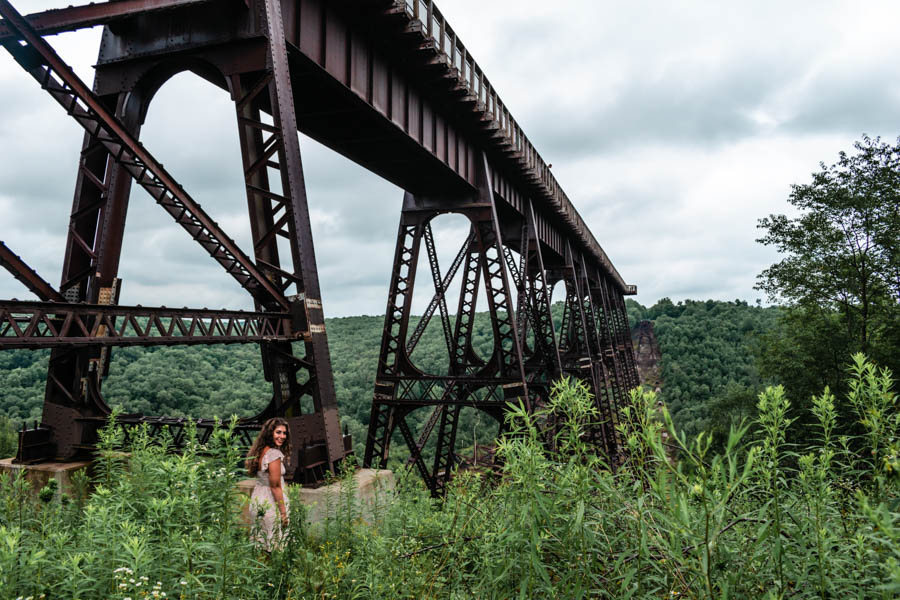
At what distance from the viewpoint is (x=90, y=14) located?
5609mm

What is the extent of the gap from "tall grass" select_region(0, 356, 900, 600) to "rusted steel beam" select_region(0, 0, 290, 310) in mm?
3389

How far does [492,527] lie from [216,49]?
21.3 ft

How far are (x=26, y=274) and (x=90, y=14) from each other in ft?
9.10

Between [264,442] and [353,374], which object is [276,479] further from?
[353,374]

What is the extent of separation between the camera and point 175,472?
2.58 m

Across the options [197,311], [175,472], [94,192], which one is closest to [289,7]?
[94,192]

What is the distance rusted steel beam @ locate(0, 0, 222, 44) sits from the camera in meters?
5.40

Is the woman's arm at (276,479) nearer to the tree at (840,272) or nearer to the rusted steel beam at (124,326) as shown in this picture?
the rusted steel beam at (124,326)

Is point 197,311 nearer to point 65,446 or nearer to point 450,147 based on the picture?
point 65,446

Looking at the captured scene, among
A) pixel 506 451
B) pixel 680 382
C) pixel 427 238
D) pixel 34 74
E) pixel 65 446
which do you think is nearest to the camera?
pixel 506 451

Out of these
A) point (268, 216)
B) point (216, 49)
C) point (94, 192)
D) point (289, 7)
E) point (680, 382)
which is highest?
point (289, 7)

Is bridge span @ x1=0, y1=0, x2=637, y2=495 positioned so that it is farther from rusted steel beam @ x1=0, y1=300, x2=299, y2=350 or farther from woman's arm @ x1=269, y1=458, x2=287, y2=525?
woman's arm @ x1=269, y1=458, x2=287, y2=525

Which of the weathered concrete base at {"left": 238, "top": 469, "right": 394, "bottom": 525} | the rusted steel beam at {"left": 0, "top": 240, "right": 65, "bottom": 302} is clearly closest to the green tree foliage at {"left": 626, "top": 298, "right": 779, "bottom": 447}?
the weathered concrete base at {"left": 238, "top": 469, "right": 394, "bottom": 525}

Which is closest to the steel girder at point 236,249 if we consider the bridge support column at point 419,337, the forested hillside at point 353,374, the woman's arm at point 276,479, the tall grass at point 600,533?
the forested hillside at point 353,374
